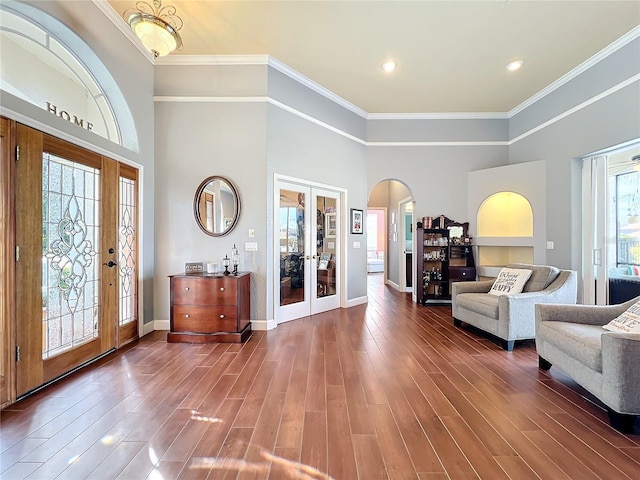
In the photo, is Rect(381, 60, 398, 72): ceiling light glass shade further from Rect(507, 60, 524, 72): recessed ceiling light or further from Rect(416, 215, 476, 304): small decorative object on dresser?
Rect(416, 215, 476, 304): small decorative object on dresser

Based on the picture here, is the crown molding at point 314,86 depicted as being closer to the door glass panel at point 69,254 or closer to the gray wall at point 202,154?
the gray wall at point 202,154

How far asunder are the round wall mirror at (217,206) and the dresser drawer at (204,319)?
1016 mm

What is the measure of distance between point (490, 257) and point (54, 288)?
21.2ft

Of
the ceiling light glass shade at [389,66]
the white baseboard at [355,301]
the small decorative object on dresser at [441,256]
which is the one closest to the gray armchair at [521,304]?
the small decorative object on dresser at [441,256]

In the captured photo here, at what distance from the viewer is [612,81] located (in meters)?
3.52

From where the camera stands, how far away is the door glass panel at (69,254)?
2.44 metres

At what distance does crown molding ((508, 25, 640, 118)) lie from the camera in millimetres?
3296

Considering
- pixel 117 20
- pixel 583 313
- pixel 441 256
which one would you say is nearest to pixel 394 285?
pixel 441 256

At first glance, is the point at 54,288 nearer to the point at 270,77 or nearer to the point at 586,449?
the point at 270,77

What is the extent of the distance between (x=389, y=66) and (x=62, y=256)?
444cm

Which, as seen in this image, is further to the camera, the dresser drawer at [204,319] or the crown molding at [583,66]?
the dresser drawer at [204,319]

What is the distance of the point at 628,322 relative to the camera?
224 cm

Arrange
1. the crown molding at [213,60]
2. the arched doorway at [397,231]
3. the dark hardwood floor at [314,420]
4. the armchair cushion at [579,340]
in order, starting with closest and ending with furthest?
the dark hardwood floor at [314,420], the armchair cushion at [579,340], the crown molding at [213,60], the arched doorway at [397,231]

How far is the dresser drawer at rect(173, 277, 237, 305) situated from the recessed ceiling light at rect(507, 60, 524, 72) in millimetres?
4797
